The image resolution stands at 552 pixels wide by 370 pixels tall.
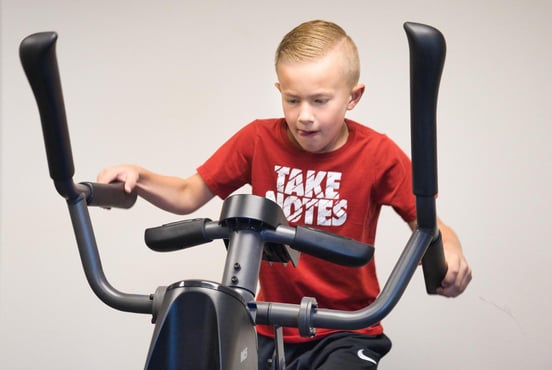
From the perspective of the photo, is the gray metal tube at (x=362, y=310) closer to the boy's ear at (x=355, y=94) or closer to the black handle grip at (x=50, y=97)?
the black handle grip at (x=50, y=97)

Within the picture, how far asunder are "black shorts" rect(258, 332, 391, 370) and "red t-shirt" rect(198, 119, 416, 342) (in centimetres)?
2

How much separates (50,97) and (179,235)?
9.3 inches

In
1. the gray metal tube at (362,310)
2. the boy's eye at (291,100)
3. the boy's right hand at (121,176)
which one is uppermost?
the boy's eye at (291,100)

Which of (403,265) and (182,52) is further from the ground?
(182,52)

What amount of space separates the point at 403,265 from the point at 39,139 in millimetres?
1651

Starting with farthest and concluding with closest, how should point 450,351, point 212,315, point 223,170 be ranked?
1. point 450,351
2. point 223,170
3. point 212,315

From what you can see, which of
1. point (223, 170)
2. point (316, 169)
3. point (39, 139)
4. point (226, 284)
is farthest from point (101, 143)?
point (226, 284)

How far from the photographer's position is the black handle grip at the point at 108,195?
1.13m

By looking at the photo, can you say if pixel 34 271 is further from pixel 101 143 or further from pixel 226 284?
pixel 226 284

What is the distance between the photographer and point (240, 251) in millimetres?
1005

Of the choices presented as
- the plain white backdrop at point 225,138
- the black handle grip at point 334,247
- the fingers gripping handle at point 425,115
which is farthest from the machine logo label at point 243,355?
the plain white backdrop at point 225,138

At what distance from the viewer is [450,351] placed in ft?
7.39

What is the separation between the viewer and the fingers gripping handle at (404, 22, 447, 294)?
0.87 metres

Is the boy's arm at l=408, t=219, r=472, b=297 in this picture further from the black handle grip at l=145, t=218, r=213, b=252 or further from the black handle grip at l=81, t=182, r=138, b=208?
the black handle grip at l=81, t=182, r=138, b=208
